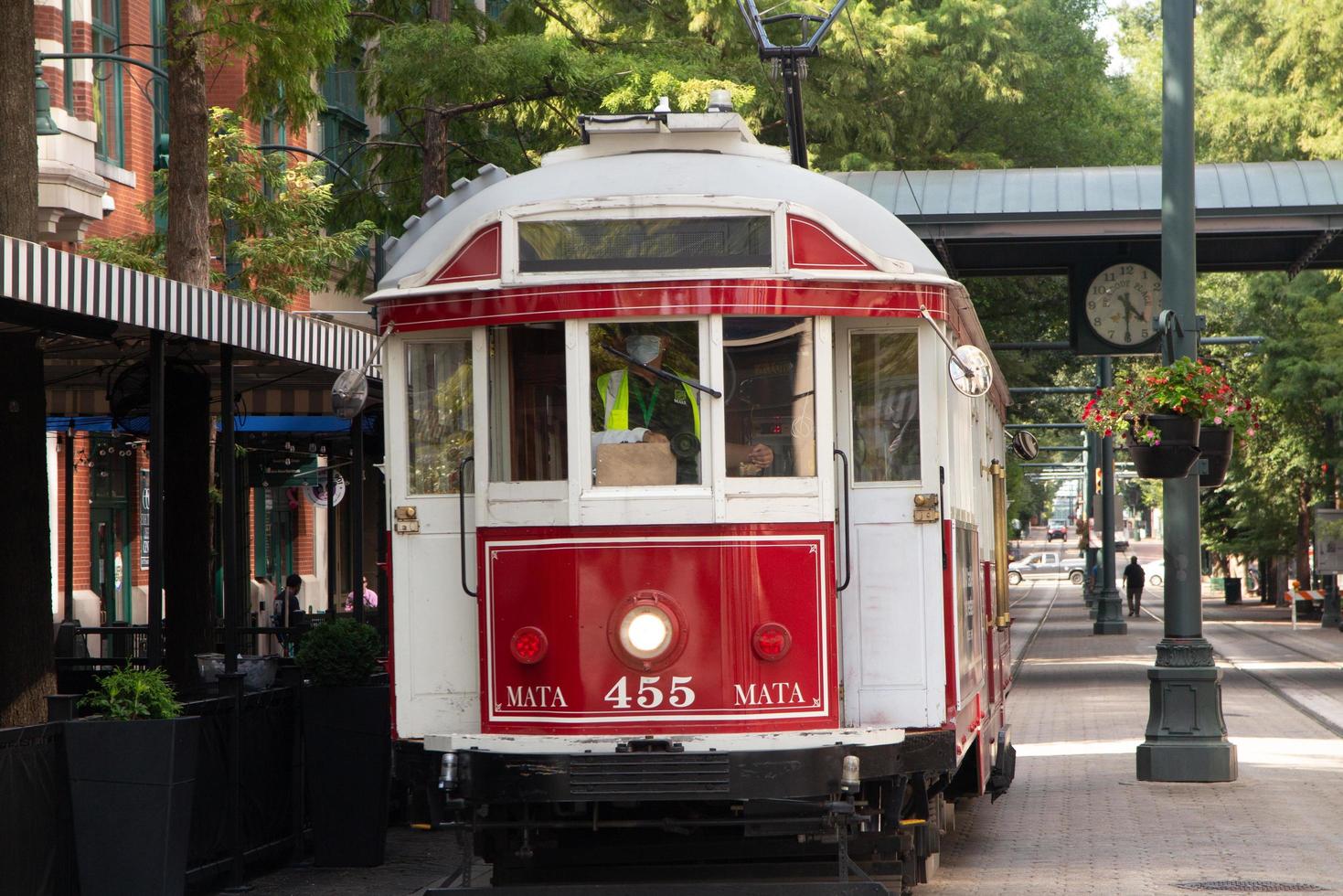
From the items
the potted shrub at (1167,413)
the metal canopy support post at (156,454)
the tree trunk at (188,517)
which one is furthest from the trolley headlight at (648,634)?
the potted shrub at (1167,413)

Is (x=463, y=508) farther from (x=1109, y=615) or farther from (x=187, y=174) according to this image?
(x=1109, y=615)

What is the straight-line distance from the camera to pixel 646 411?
8.16 metres

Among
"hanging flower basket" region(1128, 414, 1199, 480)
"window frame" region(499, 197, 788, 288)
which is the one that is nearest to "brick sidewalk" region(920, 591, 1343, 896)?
"hanging flower basket" region(1128, 414, 1199, 480)

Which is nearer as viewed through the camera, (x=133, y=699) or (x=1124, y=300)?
(x=133, y=699)

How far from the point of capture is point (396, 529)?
8.60m

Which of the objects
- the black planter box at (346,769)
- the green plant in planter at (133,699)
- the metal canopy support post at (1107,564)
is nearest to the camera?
the green plant in planter at (133,699)

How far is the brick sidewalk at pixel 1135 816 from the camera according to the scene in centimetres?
1072

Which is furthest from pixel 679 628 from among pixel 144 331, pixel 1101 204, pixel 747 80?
pixel 747 80

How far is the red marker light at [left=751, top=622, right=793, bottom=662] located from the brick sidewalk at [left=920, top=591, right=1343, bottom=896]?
2.85m

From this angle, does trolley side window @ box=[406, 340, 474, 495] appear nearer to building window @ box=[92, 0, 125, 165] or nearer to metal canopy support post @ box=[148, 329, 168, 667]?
metal canopy support post @ box=[148, 329, 168, 667]

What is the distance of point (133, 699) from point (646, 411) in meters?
2.85

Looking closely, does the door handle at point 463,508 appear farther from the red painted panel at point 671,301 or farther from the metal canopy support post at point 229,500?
the metal canopy support post at point 229,500

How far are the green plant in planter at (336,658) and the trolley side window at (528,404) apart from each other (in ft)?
9.89

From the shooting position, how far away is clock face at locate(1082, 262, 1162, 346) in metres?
21.0
